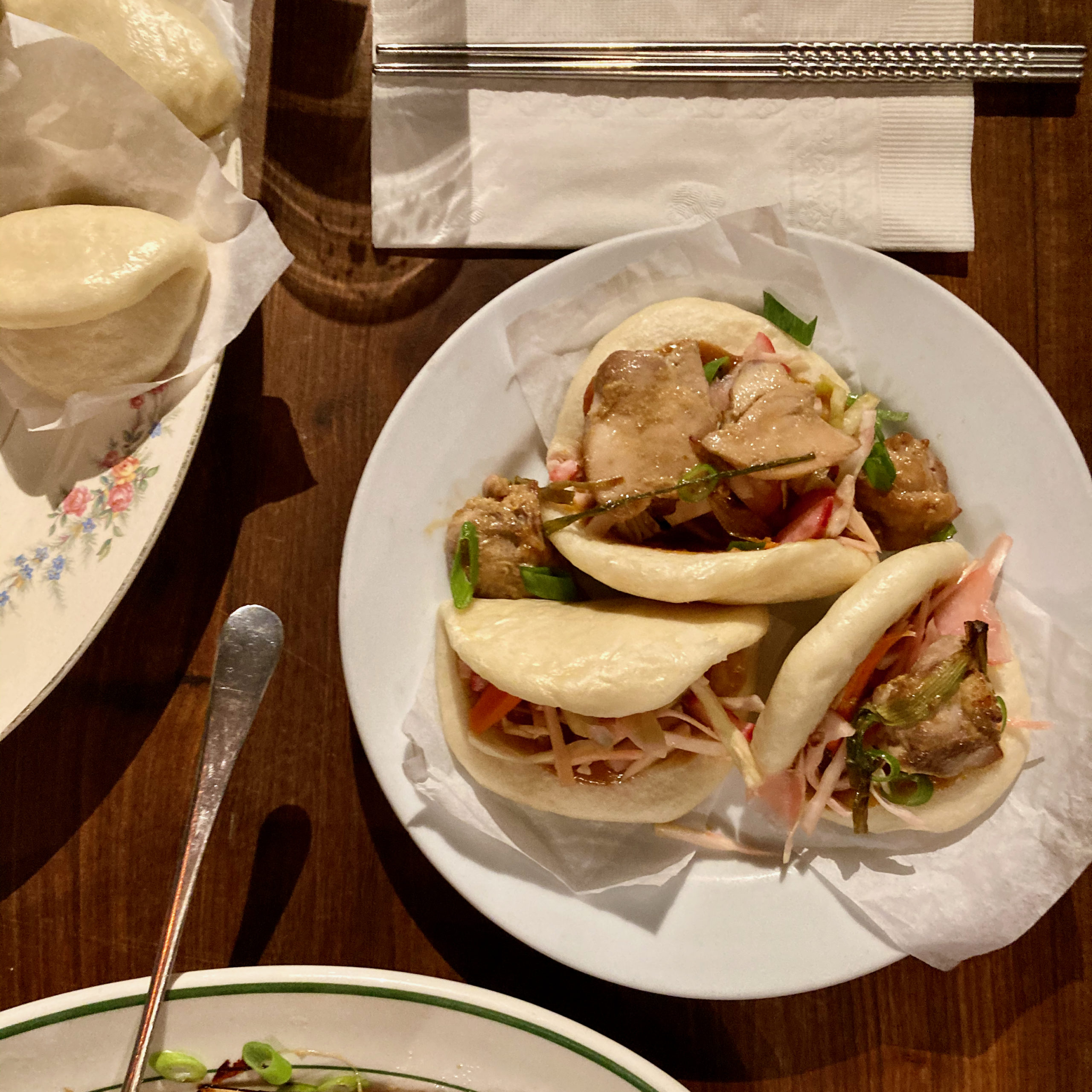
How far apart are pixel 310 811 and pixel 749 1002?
1.07m

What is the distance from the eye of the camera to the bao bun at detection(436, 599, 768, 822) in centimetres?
140

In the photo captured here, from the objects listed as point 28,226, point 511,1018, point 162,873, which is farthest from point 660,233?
point 162,873

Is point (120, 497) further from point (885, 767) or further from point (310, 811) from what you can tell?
point (885, 767)

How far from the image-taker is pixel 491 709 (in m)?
1.60

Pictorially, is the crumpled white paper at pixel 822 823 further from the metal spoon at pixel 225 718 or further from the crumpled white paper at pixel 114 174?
the crumpled white paper at pixel 114 174

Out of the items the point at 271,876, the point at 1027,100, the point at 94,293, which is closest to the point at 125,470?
the point at 94,293

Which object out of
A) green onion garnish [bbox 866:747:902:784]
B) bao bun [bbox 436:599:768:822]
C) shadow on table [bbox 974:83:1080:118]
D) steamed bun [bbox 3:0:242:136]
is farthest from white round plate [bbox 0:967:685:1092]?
shadow on table [bbox 974:83:1080:118]

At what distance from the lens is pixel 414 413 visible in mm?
1619

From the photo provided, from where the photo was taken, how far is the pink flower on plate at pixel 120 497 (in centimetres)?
159

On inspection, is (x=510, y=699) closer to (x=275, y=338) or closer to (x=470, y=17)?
Answer: (x=275, y=338)

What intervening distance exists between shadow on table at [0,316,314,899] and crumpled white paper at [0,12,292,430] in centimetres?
28

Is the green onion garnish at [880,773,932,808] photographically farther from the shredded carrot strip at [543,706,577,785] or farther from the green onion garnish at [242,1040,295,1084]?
the green onion garnish at [242,1040,295,1084]

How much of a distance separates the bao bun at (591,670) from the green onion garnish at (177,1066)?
0.80m

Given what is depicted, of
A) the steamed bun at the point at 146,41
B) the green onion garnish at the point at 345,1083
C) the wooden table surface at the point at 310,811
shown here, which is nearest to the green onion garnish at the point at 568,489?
the wooden table surface at the point at 310,811
